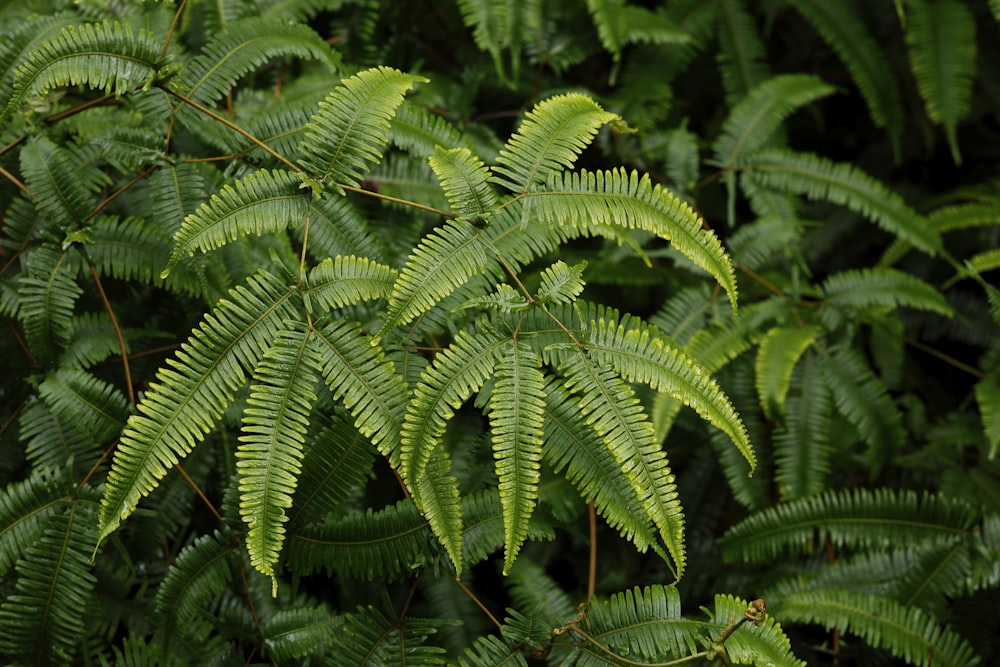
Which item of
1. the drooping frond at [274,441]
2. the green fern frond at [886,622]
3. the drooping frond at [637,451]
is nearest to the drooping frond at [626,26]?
the drooping frond at [637,451]

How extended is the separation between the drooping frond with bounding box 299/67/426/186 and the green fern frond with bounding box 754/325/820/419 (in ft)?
4.80

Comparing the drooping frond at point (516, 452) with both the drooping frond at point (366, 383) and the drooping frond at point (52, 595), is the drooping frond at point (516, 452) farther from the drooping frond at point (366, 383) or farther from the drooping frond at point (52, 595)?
the drooping frond at point (52, 595)

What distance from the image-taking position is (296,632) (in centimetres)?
193

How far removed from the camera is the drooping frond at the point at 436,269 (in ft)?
5.32

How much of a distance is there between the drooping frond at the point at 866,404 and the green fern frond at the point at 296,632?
1823mm

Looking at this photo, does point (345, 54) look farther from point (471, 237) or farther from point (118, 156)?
point (471, 237)

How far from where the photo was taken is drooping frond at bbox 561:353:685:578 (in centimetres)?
159

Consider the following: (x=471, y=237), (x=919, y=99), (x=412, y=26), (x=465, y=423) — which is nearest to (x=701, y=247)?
(x=471, y=237)

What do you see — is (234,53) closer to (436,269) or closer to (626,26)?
(436,269)

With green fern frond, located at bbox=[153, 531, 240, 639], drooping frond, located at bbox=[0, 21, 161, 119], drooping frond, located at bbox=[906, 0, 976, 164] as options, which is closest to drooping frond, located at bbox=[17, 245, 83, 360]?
drooping frond, located at bbox=[0, 21, 161, 119]

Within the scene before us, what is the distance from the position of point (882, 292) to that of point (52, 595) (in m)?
2.73

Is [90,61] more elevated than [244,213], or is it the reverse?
[90,61]

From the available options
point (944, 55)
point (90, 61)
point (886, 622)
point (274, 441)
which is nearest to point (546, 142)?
point (274, 441)

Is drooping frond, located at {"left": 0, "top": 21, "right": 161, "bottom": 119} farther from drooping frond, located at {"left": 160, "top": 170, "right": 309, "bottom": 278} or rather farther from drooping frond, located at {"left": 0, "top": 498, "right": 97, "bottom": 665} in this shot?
drooping frond, located at {"left": 0, "top": 498, "right": 97, "bottom": 665}
